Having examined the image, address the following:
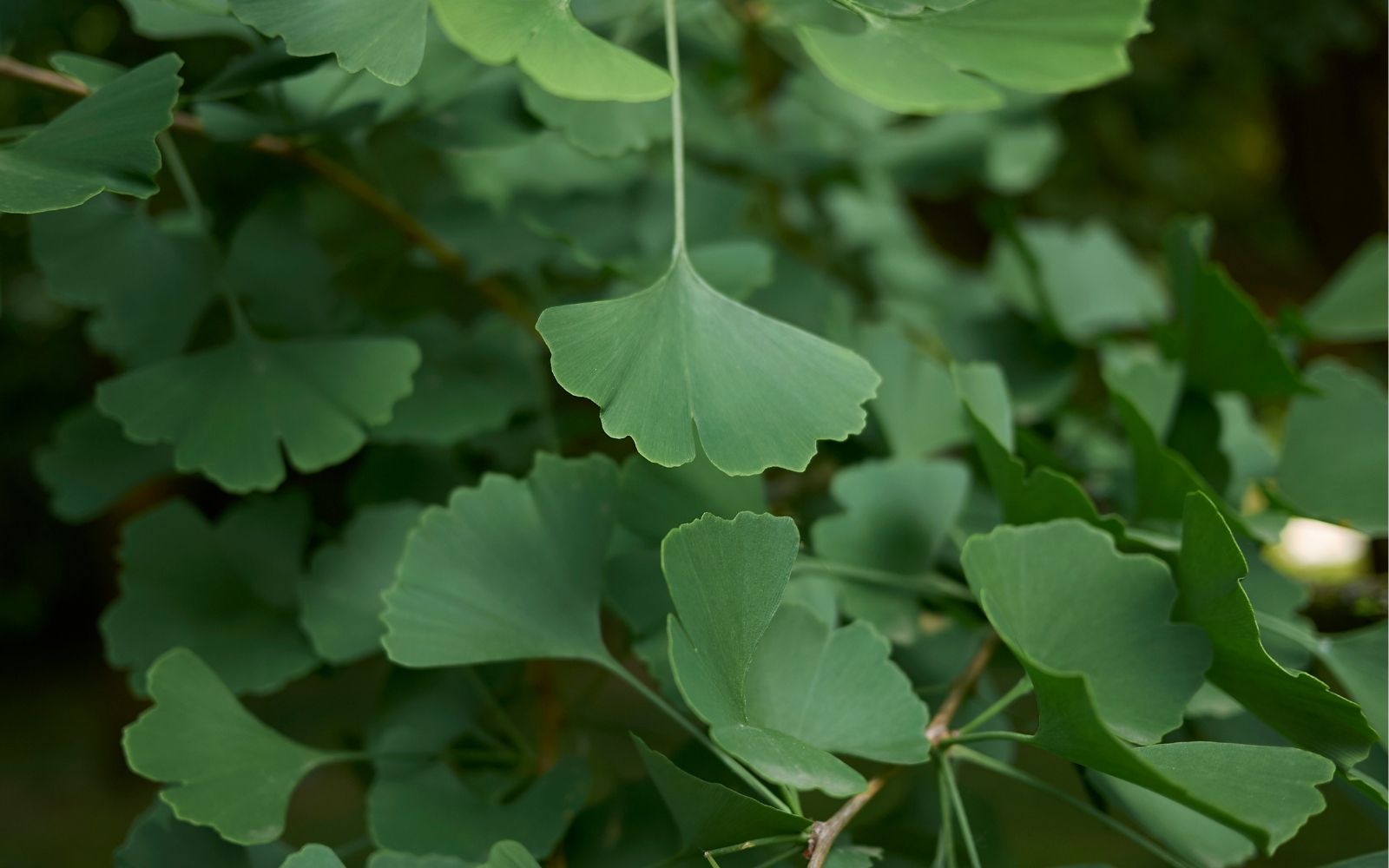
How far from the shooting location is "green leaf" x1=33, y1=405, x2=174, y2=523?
1.39ft

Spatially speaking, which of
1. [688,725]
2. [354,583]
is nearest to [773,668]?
[688,725]

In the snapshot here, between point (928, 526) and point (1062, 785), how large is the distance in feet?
2.17

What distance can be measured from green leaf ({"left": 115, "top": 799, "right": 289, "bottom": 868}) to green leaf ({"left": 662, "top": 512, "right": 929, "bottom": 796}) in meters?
0.15

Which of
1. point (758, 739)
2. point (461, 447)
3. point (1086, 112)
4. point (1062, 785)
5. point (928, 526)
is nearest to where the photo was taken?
point (758, 739)

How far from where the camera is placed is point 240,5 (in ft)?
0.90

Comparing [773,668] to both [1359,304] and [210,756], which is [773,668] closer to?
[210,756]

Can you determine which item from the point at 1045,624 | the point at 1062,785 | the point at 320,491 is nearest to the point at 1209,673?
the point at 1045,624

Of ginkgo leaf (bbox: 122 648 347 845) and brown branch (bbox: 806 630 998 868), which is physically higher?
brown branch (bbox: 806 630 998 868)

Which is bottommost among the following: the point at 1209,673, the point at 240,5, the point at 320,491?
the point at 320,491

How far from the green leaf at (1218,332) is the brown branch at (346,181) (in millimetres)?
289

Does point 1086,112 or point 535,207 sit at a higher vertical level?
point 535,207

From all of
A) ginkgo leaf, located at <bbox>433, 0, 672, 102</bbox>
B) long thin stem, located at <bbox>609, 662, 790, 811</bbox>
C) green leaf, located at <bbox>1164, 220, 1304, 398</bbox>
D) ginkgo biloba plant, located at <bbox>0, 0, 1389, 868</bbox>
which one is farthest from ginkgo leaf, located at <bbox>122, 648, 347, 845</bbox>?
green leaf, located at <bbox>1164, 220, 1304, 398</bbox>

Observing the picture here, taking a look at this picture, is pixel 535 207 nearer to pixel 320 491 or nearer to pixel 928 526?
pixel 928 526

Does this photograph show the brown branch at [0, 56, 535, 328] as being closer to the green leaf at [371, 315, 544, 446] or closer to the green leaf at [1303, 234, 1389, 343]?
the green leaf at [371, 315, 544, 446]
